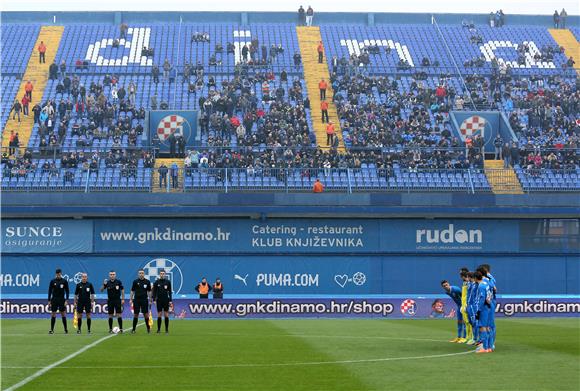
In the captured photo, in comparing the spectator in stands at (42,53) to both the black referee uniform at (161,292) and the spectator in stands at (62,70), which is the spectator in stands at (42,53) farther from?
the black referee uniform at (161,292)

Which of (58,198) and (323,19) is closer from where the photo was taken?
(58,198)

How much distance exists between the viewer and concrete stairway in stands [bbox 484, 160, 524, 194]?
49812 millimetres

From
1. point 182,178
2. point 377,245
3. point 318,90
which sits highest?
point 318,90

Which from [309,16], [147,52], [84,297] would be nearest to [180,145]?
[147,52]

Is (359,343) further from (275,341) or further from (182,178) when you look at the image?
(182,178)

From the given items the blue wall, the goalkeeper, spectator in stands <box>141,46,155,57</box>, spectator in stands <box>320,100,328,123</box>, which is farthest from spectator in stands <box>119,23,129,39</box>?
the goalkeeper

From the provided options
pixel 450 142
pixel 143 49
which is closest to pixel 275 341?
pixel 450 142

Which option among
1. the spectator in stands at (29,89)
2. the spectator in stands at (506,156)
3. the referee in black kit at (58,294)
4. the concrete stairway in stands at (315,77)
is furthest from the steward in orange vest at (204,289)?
the spectator in stands at (29,89)

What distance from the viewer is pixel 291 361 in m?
20.2

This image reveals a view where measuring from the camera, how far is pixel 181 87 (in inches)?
2544

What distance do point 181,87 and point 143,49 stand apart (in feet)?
25.5

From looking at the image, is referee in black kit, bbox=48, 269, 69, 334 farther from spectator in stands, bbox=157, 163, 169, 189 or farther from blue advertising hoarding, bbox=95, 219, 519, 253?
spectator in stands, bbox=157, 163, 169, 189

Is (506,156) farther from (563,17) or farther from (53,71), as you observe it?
(563,17)

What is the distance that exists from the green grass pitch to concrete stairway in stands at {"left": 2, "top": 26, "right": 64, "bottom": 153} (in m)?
27.9
